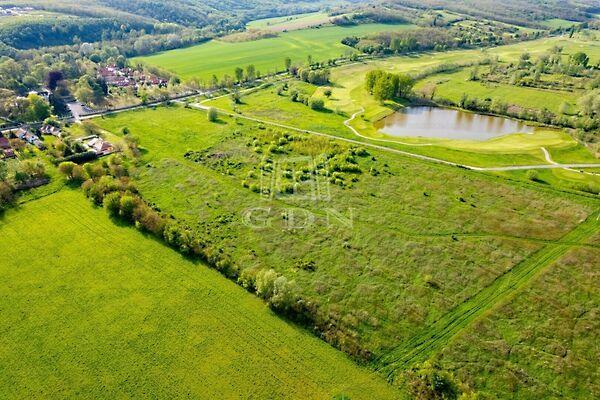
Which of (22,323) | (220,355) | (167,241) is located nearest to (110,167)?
(167,241)

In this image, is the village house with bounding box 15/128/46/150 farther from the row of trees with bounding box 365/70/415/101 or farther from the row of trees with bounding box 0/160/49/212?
the row of trees with bounding box 365/70/415/101

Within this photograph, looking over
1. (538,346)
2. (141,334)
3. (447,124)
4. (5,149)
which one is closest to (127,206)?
(141,334)

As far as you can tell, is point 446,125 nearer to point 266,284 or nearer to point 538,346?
point 538,346

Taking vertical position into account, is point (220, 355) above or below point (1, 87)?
below

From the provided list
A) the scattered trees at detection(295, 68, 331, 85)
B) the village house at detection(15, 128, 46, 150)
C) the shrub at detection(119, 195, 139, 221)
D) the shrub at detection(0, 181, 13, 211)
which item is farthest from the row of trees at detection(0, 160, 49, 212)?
the scattered trees at detection(295, 68, 331, 85)

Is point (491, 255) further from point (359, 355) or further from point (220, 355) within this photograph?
point (220, 355)

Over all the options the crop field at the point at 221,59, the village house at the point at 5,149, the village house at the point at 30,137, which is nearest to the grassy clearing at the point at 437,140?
the crop field at the point at 221,59
